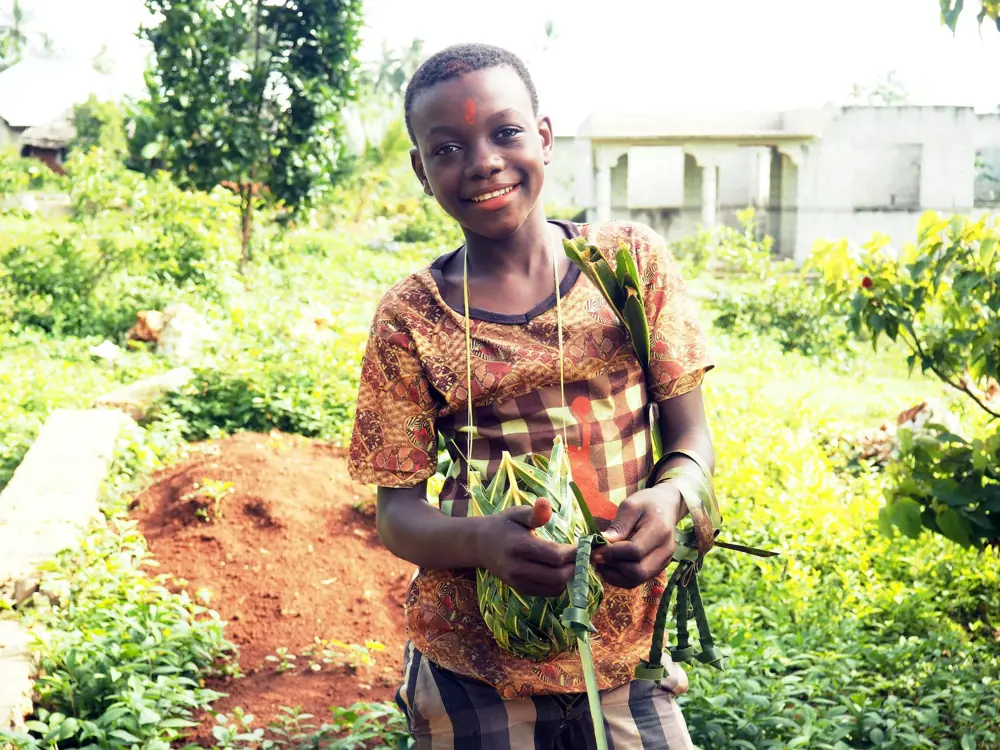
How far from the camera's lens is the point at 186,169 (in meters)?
11.5

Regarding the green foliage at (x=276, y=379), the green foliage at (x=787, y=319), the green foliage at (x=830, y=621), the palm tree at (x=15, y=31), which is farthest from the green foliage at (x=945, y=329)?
the palm tree at (x=15, y=31)

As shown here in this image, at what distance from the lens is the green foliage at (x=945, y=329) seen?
9.54 ft

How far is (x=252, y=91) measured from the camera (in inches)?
452

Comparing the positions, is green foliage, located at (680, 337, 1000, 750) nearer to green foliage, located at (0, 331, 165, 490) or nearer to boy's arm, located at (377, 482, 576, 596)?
boy's arm, located at (377, 482, 576, 596)

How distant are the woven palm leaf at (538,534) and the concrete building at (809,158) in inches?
615

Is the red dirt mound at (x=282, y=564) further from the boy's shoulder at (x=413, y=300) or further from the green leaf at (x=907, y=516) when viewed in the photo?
the boy's shoulder at (x=413, y=300)

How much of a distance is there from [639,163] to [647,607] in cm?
2539

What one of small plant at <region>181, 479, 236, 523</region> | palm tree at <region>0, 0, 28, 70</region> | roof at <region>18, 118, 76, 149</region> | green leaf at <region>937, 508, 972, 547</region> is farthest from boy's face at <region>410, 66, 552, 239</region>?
palm tree at <region>0, 0, 28, 70</region>

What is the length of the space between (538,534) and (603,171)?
1595 centimetres

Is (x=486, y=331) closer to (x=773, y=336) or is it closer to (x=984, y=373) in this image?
(x=984, y=373)

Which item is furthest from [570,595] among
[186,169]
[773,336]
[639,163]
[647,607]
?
[639,163]

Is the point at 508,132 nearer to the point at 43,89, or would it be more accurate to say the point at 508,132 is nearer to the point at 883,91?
the point at 43,89

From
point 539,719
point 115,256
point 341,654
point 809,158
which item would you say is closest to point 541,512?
point 539,719

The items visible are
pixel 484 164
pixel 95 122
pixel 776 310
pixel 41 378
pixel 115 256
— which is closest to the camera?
pixel 484 164
